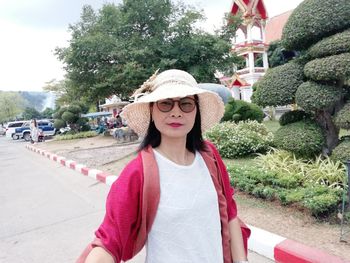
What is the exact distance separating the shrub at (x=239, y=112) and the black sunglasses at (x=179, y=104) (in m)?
8.27

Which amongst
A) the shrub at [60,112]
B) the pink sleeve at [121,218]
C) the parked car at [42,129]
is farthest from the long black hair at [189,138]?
the parked car at [42,129]

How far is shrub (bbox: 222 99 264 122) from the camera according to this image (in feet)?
Answer: 31.5

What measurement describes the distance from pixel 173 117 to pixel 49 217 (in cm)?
384

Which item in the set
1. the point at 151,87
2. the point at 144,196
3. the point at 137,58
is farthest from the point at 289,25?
the point at 137,58

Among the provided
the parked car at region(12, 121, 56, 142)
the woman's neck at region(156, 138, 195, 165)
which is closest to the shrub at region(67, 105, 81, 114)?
the parked car at region(12, 121, 56, 142)

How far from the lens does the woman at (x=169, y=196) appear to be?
1.22 metres

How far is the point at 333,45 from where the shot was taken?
4129 mm

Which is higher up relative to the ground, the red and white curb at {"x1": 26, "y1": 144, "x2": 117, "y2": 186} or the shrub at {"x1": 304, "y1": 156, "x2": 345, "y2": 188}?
the shrub at {"x1": 304, "y1": 156, "x2": 345, "y2": 188}

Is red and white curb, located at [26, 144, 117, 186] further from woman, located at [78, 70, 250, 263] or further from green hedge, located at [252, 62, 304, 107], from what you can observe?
woman, located at [78, 70, 250, 263]

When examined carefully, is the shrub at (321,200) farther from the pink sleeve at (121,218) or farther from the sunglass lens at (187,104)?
the pink sleeve at (121,218)

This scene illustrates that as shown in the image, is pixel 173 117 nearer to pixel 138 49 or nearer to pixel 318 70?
pixel 318 70

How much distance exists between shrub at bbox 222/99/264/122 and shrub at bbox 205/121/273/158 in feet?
6.74

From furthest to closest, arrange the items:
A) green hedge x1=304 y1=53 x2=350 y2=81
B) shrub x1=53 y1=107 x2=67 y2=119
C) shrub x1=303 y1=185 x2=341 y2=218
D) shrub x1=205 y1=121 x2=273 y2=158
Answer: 1. shrub x1=53 y1=107 x2=67 y2=119
2. shrub x1=205 y1=121 x2=273 y2=158
3. green hedge x1=304 y1=53 x2=350 y2=81
4. shrub x1=303 y1=185 x2=341 y2=218

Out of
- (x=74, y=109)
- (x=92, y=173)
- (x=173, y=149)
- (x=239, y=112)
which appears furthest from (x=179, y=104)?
(x=74, y=109)
